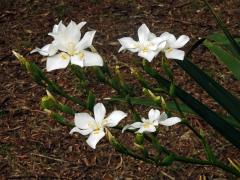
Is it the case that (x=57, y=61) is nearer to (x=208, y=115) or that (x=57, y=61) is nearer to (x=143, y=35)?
(x=143, y=35)

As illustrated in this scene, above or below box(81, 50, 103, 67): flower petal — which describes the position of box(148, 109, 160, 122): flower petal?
below

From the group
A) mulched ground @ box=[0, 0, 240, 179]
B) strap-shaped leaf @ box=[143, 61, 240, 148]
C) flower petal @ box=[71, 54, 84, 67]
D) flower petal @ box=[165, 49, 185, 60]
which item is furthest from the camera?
mulched ground @ box=[0, 0, 240, 179]

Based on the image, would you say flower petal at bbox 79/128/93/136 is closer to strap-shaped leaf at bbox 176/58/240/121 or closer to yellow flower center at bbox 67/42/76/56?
yellow flower center at bbox 67/42/76/56

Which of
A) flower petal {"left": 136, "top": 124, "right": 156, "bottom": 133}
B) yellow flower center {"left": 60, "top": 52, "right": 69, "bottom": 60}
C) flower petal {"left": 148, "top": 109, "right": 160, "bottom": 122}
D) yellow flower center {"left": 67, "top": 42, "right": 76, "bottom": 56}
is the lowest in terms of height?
flower petal {"left": 148, "top": 109, "right": 160, "bottom": 122}

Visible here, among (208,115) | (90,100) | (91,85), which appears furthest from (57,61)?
(91,85)

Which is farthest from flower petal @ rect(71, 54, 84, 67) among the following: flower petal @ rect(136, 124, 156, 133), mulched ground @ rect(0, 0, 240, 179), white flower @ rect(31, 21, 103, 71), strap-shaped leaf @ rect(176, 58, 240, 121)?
mulched ground @ rect(0, 0, 240, 179)

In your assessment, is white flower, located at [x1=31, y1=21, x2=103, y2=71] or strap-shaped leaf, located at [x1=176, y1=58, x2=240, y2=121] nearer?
white flower, located at [x1=31, y1=21, x2=103, y2=71]
